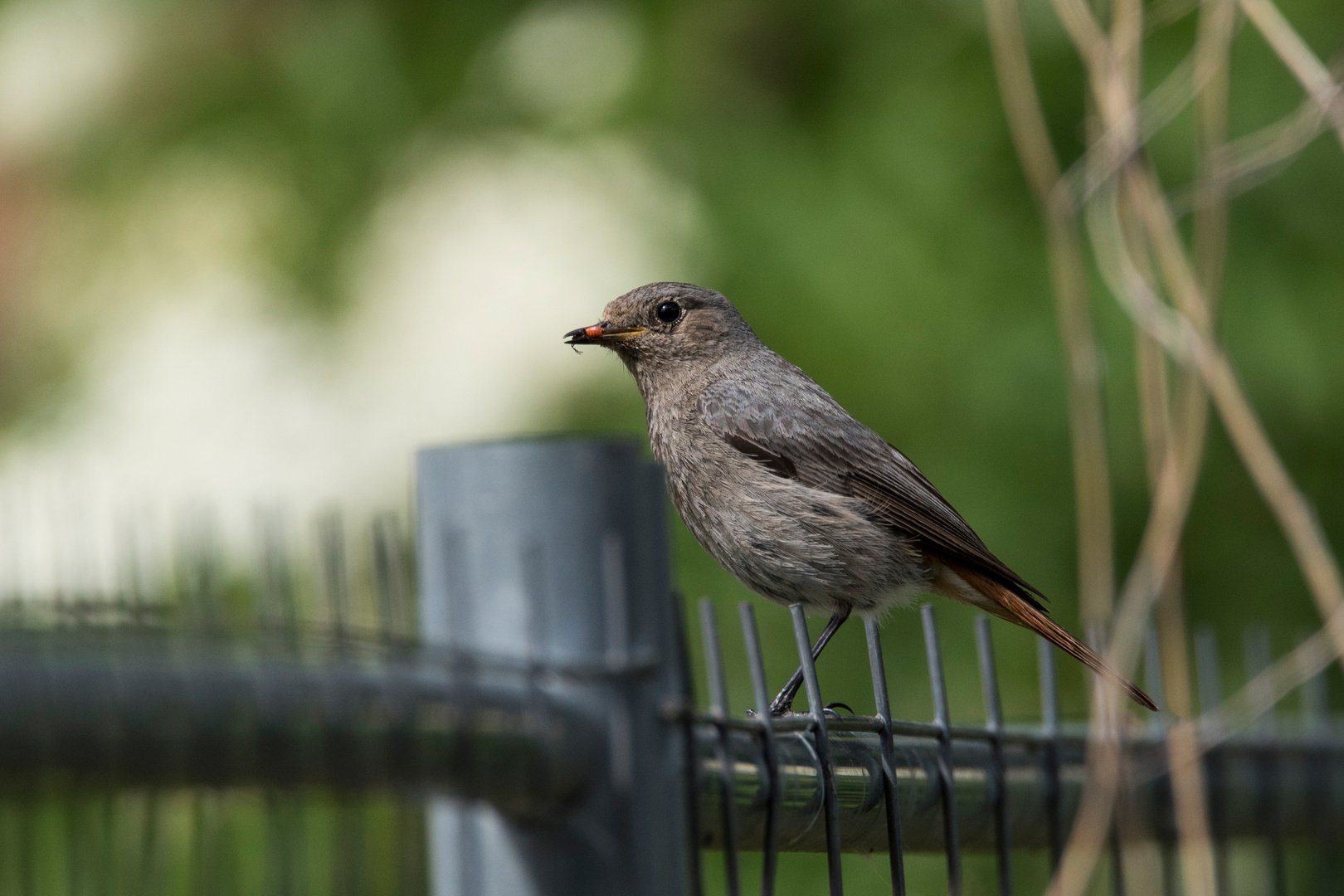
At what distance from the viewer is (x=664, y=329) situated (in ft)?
11.7

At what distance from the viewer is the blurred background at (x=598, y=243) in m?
5.67

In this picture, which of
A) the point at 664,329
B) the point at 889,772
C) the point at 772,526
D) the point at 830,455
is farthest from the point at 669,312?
the point at 889,772

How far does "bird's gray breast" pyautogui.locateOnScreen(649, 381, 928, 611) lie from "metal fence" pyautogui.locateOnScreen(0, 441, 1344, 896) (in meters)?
1.55

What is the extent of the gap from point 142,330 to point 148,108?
3.91 feet

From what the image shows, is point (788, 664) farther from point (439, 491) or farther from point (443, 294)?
point (439, 491)

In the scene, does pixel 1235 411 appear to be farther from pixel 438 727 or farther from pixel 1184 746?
pixel 438 727

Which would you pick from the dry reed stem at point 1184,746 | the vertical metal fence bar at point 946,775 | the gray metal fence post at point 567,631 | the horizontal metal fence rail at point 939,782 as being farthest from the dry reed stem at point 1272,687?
the gray metal fence post at point 567,631

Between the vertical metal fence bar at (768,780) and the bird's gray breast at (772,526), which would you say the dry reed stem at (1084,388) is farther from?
the bird's gray breast at (772,526)

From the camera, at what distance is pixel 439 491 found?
1.34 m

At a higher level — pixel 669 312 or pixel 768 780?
pixel 669 312

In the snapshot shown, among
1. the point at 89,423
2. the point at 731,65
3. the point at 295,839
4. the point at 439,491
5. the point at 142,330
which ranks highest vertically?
the point at 731,65

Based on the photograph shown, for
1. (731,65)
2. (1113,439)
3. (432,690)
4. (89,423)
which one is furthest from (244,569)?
(432,690)

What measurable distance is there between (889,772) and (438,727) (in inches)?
29.9

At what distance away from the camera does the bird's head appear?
3.54 meters
